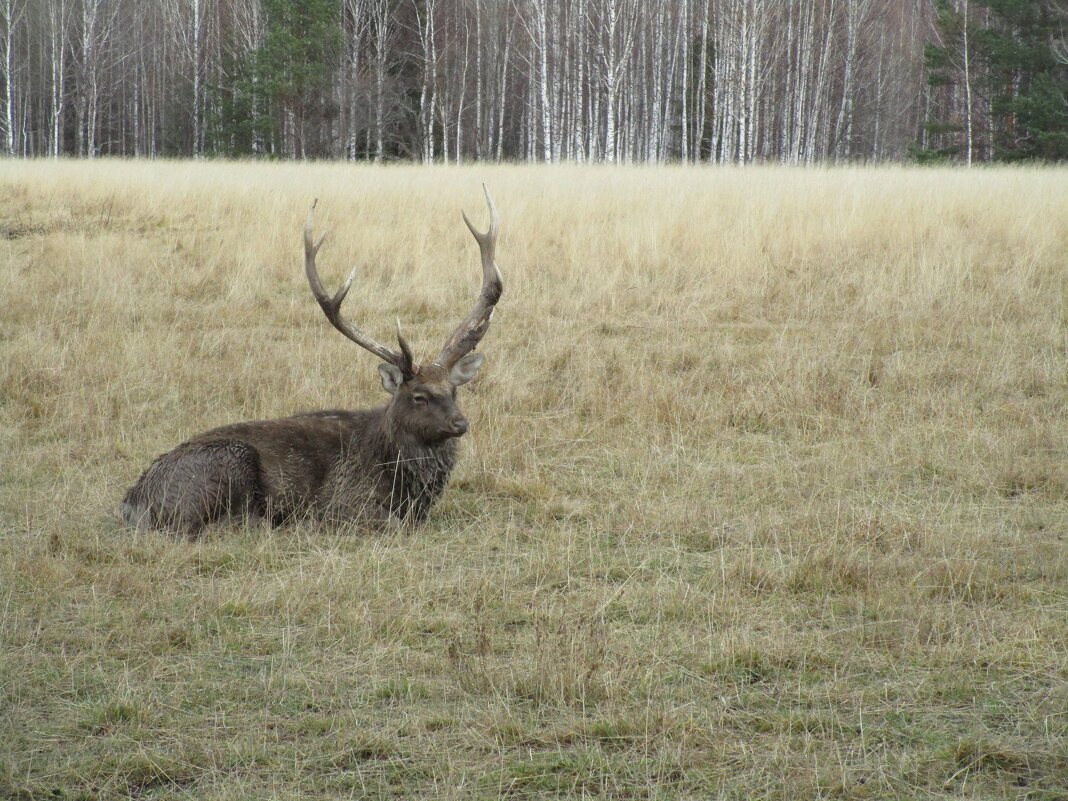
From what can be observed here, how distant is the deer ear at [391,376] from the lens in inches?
252

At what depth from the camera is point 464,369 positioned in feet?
21.7

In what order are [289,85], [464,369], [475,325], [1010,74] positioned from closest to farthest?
[464,369] → [475,325] → [1010,74] → [289,85]

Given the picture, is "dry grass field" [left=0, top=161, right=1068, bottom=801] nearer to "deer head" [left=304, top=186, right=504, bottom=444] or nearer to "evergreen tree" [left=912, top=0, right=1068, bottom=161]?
"deer head" [left=304, top=186, right=504, bottom=444]

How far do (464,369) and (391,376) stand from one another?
1.43ft

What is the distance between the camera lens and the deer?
6.05m

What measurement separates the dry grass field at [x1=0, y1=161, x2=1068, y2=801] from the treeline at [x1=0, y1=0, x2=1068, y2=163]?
668 inches

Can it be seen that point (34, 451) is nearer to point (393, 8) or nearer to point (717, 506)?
point (717, 506)

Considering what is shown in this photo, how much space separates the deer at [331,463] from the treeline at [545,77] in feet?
72.6

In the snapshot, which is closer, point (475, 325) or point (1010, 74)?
point (475, 325)

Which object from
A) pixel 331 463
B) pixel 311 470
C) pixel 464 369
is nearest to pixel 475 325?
pixel 464 369

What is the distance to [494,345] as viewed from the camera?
9891mm

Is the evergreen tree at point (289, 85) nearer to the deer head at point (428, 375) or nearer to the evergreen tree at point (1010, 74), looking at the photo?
the evergreen tree at point (1010, 74)

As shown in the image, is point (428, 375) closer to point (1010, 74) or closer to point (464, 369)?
point (464, 369)

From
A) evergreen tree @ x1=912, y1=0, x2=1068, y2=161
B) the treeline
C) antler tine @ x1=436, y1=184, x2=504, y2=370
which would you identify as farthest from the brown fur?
evergreen tree @ x1=912, y1=0, x2=1068, y2=161
